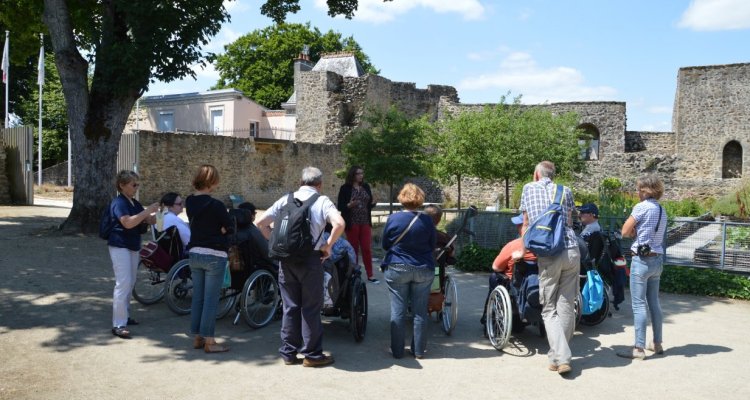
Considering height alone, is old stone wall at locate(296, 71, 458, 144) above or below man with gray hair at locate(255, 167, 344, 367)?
above

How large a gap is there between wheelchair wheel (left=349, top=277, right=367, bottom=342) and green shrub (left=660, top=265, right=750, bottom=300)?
5602 mm

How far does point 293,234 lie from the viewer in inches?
206

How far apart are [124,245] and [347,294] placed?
220 centimetres

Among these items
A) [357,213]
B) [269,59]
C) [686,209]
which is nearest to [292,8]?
[357,213]

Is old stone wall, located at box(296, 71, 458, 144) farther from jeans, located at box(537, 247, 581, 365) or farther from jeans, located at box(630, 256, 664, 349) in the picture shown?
jeans, located at box(537, 247, 581, 365)

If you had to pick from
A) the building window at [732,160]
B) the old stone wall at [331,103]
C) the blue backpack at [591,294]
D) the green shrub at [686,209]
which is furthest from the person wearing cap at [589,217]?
the building window at [732,160]

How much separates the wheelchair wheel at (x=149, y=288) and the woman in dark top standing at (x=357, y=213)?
2750mm

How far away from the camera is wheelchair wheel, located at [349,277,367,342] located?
6191 mm

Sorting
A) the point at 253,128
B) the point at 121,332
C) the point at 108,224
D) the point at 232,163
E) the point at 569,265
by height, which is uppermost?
the point at 253,128

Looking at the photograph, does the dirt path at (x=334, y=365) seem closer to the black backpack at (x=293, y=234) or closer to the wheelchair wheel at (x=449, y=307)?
the wheelchair wheel at (x=449, y=307)

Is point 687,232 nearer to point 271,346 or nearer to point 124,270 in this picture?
point 271,346

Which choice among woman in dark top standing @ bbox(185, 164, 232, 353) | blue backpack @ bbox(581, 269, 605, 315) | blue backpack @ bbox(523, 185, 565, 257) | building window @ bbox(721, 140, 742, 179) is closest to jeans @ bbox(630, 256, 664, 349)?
blue backpack @ bbox(581, 269, 605, 315)

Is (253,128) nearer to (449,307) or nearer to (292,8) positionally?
(292,8)

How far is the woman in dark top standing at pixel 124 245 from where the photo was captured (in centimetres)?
607
